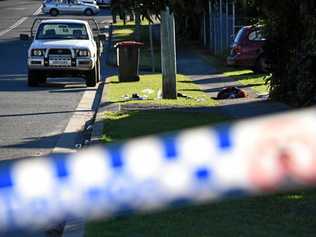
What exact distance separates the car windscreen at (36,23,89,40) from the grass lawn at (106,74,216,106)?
161 centimetres

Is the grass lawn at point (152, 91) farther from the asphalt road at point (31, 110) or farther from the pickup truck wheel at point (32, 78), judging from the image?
the pickup truck wheel at point (32, 78)

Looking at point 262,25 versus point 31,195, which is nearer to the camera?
point 31,195

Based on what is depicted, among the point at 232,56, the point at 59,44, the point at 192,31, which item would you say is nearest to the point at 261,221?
the point at 59,44

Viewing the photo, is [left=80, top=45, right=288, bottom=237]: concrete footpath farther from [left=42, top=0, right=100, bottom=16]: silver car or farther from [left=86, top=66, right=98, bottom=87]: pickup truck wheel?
[left=42, top=0, right=100, bottom=16]: silver car

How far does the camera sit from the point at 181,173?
3.39 m

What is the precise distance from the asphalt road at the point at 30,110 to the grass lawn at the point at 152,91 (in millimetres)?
880

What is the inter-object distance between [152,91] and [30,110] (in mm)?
4974

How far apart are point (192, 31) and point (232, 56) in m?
18.2

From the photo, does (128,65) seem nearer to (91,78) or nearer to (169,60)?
(91,78)

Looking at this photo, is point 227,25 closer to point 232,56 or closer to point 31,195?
point 232,56

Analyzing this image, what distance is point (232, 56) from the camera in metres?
28.0

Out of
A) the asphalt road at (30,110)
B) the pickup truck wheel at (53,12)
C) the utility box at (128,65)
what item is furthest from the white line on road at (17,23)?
the utility box at (128,65)

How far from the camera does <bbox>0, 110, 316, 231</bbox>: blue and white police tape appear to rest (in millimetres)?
3379

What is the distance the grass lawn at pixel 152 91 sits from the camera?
707 inches
